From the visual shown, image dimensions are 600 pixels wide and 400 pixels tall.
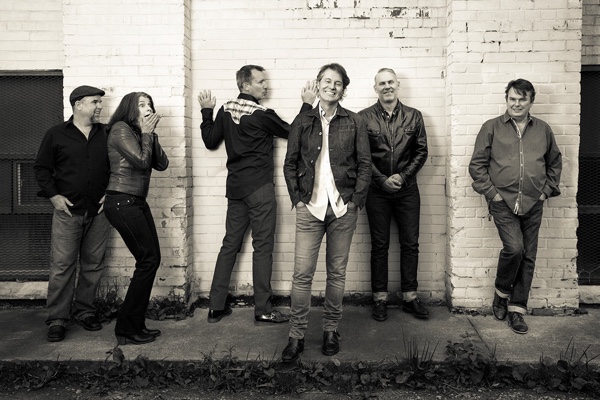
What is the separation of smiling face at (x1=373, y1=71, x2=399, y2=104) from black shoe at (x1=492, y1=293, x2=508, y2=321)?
2.19m

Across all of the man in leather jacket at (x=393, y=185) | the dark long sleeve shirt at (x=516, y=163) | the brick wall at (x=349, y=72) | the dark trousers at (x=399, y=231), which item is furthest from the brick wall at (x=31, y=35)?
the dark long sleeve shirt at (x=516, y=163)

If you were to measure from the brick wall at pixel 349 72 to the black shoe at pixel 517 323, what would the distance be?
41 centimetres

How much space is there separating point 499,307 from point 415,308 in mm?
810

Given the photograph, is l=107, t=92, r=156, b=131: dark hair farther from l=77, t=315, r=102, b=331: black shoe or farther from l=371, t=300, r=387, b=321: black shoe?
l=371, t=300, r=387, b=321: black shoe

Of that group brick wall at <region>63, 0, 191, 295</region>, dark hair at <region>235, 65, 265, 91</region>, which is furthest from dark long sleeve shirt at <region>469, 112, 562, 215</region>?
brick wall at <region>63, 0, 191, 295</region>

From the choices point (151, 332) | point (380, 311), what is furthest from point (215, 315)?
point (380, 311)

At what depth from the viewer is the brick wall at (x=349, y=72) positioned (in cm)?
529

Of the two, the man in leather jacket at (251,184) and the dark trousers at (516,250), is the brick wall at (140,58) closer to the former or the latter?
the man in leather jacket at (251,184)

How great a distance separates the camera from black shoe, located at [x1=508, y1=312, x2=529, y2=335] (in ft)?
15.8

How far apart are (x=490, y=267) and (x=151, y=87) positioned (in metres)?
3.90

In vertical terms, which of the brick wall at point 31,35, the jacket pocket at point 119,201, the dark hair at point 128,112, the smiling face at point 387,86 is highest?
the brick wall at point 31,35

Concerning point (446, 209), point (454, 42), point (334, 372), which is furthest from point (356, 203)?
point (454, 42)

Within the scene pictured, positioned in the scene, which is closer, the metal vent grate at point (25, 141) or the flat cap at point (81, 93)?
the flat cap at point (81, 93)

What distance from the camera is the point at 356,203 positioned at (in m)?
4.31
